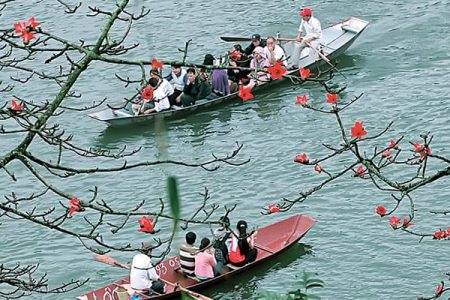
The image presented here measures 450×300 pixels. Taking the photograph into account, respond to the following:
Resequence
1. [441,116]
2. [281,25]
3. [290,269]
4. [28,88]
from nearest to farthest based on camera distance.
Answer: [290,269], [441,116], [28,88], [281,25]

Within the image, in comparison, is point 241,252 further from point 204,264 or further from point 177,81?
point 177,81

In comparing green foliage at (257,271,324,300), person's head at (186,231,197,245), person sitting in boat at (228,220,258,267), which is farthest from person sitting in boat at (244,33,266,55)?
green foliage at (257,271,324,300)

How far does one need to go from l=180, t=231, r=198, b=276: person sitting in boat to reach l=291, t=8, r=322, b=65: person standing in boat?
26.8 ft

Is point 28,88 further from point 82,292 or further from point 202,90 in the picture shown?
point 82,292

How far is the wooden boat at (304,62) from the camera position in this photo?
20.6 metres

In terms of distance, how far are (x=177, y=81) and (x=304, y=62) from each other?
9.69ft

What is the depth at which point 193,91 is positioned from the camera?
21.1m

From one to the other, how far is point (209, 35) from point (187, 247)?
11694 mm

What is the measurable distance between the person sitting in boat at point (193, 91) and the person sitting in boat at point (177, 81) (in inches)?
4.5

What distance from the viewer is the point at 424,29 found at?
23.8 meters

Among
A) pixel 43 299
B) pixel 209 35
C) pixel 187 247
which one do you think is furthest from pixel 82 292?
pixel 209 35

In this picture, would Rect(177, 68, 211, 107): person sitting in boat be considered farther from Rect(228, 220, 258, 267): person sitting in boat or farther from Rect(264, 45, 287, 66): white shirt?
Rect(228, 220, 258, 267): person sitting in boat

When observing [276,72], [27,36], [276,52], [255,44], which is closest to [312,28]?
[276,52]

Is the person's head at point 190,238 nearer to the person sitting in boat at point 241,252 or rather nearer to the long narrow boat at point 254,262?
the long narrow boat at point 254,262
